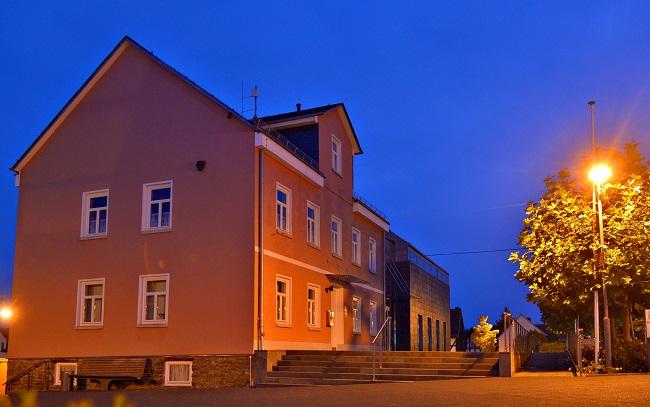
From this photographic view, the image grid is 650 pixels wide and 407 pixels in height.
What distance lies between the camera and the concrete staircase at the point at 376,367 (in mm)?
18297

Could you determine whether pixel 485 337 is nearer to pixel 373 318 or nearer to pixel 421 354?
pixel 373 318

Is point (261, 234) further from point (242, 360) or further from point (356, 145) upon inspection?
point (356, 145)

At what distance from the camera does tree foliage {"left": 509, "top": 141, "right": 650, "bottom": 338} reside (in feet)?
67.9

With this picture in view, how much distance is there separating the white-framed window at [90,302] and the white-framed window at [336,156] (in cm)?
948

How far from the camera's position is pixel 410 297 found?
3906 cm

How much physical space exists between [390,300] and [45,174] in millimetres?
19677

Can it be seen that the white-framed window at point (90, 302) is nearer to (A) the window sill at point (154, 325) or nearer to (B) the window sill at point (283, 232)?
(A) the window sill at point (154, 325)

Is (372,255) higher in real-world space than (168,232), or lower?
higher

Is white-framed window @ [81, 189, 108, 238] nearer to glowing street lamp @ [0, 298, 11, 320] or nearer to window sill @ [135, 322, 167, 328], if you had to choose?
window sill @ [135, 322, 167, 328]

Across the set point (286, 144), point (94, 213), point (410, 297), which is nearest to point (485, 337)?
point (410, 297)

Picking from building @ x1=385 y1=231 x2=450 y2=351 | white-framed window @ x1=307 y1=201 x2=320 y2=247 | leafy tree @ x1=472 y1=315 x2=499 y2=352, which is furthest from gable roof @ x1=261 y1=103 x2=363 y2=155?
leafy tree @ x1=472 y1=315 x2=499 y2=352

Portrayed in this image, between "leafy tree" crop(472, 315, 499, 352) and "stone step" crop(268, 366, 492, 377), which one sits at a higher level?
"leafy tree" crop(472, 315, 499, 352)

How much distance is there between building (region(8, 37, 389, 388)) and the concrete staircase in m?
1.20

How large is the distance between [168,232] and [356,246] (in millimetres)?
10141
